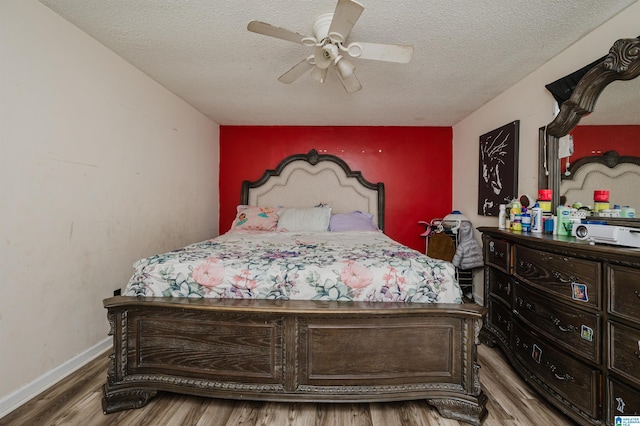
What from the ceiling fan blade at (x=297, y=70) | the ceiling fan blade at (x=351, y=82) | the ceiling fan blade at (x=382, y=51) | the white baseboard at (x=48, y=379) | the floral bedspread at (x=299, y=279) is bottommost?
the white baseboard at (x=48, y=379)

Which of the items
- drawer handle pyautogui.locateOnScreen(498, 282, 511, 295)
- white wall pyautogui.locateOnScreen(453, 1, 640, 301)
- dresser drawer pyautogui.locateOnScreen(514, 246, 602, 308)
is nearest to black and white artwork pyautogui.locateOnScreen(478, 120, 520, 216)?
white wall pyautogui.locateOnScreen(453, 1, 640, 301)

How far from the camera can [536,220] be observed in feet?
6.85

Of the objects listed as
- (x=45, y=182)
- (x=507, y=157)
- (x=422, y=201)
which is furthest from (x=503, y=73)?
(x=45, y=182)

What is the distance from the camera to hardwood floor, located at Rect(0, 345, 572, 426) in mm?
1539

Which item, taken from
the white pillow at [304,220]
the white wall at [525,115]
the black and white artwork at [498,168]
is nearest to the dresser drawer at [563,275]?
the white wall at [525,115]

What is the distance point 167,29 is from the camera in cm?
195

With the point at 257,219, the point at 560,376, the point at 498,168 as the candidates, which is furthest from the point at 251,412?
the point at 498,168

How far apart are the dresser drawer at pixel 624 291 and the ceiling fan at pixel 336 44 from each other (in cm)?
150

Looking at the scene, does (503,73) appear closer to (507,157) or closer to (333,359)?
(507,157)

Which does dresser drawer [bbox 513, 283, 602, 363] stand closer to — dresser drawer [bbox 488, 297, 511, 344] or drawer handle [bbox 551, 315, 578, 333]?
drawer handle [bbox 551, 315, 578, 333]

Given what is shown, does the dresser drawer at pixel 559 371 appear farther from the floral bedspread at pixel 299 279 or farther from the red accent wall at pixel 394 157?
the red accent wall at pixel 394 157

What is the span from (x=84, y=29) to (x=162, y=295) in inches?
76.3

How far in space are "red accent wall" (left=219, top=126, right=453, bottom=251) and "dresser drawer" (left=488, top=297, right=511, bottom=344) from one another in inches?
76.2

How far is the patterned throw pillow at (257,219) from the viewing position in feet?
11.6
